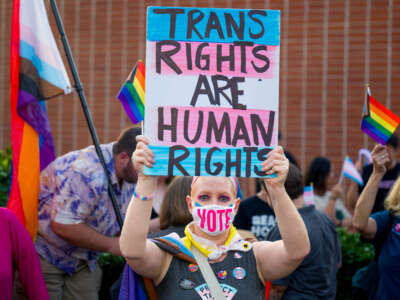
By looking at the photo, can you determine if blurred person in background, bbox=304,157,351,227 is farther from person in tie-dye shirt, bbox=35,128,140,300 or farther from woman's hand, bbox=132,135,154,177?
woman's hand, bbox=132,135,154,177

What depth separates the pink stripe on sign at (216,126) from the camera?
2.37 metres

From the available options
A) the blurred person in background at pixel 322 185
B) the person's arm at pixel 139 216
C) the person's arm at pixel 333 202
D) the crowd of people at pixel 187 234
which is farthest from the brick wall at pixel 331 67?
the person's arm at pixel 139 216

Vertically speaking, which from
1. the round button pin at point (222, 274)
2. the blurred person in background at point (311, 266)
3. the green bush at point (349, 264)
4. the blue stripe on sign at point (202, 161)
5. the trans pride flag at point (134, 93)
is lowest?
the green bush at point (349, 264)

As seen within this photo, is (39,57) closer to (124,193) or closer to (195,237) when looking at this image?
(124,193)

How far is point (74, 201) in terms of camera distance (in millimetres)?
3662

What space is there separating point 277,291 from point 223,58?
2.07m

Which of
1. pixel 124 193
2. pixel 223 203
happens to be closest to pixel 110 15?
pixel 124 193

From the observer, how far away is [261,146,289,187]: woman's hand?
2.32m

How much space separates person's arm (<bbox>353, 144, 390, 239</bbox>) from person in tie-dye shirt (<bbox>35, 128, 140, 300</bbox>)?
1595 mm

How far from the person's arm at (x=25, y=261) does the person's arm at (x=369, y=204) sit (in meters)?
2.10

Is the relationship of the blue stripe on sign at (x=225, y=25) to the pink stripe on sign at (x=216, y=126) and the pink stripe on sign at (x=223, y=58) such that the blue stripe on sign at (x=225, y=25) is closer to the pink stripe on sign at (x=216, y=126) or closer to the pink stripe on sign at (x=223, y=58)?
the pink stripe on sign at (x=223, y=58)

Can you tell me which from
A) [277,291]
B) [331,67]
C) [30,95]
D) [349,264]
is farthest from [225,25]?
[331,67]

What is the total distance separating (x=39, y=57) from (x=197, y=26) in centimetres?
142

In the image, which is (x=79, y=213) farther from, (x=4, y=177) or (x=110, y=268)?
(x=4, y=177)
